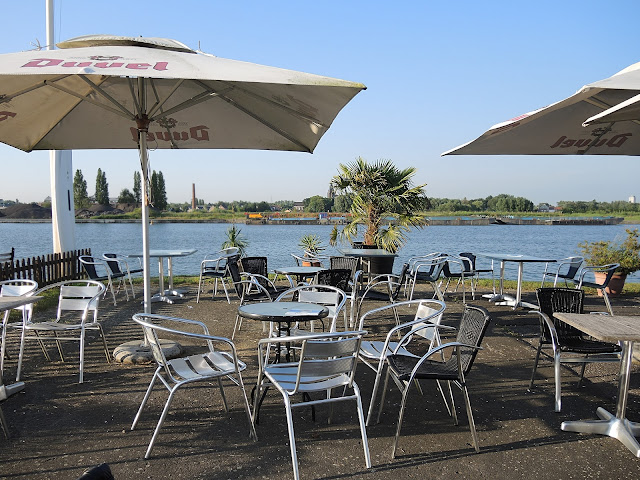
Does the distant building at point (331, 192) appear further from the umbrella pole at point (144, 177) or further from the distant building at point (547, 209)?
the distant building at point (547, 209)

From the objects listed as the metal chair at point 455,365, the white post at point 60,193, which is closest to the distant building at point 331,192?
the white post at point 60,193

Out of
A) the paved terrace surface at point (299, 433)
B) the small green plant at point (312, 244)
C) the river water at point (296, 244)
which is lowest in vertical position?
the river water at point (296, 244)

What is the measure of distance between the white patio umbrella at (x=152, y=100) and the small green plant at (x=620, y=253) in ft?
21.0

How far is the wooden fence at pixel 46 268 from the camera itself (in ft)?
29.1

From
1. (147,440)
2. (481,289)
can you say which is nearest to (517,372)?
(147,440)

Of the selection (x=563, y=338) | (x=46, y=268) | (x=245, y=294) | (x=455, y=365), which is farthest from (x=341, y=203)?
(x=455, y=365)

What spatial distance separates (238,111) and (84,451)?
3.71 metres

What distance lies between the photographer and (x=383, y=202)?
11.2m

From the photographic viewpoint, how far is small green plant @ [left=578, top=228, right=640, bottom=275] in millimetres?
8852

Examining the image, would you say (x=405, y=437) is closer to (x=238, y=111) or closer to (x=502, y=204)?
(x=238, y=111)

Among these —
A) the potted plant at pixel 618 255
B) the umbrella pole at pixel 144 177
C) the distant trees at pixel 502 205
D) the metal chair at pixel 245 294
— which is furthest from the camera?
the distant trees at pixel 502 205

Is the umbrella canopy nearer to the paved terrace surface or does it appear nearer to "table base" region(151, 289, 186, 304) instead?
the paved terrace surface

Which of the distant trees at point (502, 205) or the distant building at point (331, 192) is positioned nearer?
the distant building at point (331, 192)

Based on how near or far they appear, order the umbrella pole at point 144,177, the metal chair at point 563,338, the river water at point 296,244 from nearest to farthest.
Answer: the metal chair at point 563,338, the umbrella pole at point 144,177, the river water at point 296,244
